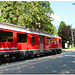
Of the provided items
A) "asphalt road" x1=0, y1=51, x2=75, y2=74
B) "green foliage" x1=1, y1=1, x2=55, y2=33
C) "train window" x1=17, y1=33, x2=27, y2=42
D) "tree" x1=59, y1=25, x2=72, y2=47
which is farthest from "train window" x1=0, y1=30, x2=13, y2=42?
"tree" x1=59, y1=25, x2=72, y2=47

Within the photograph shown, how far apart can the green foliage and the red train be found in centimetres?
1604

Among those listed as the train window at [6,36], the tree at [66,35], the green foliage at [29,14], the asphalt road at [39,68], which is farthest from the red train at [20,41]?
the tree at [66,35]

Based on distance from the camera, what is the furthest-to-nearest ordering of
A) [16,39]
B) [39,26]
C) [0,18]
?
[0,18] < [39,26] < [16,39]

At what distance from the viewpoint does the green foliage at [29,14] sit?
34438 millimetres

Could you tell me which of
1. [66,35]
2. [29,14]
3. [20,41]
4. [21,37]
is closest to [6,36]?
[20,41]

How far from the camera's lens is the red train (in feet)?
38.8

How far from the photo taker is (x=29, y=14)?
35219 millimetres

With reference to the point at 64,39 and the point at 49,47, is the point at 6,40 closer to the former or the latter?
the point at 49,47

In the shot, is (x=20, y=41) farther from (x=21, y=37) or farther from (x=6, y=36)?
(x=6, y=36)

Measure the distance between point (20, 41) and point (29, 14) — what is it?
73.1 feet

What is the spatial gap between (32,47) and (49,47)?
496 cm

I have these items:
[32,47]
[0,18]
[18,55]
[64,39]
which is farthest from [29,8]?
[18,55]

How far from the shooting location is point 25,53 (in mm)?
14258

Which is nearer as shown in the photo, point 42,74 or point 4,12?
point 42,74
